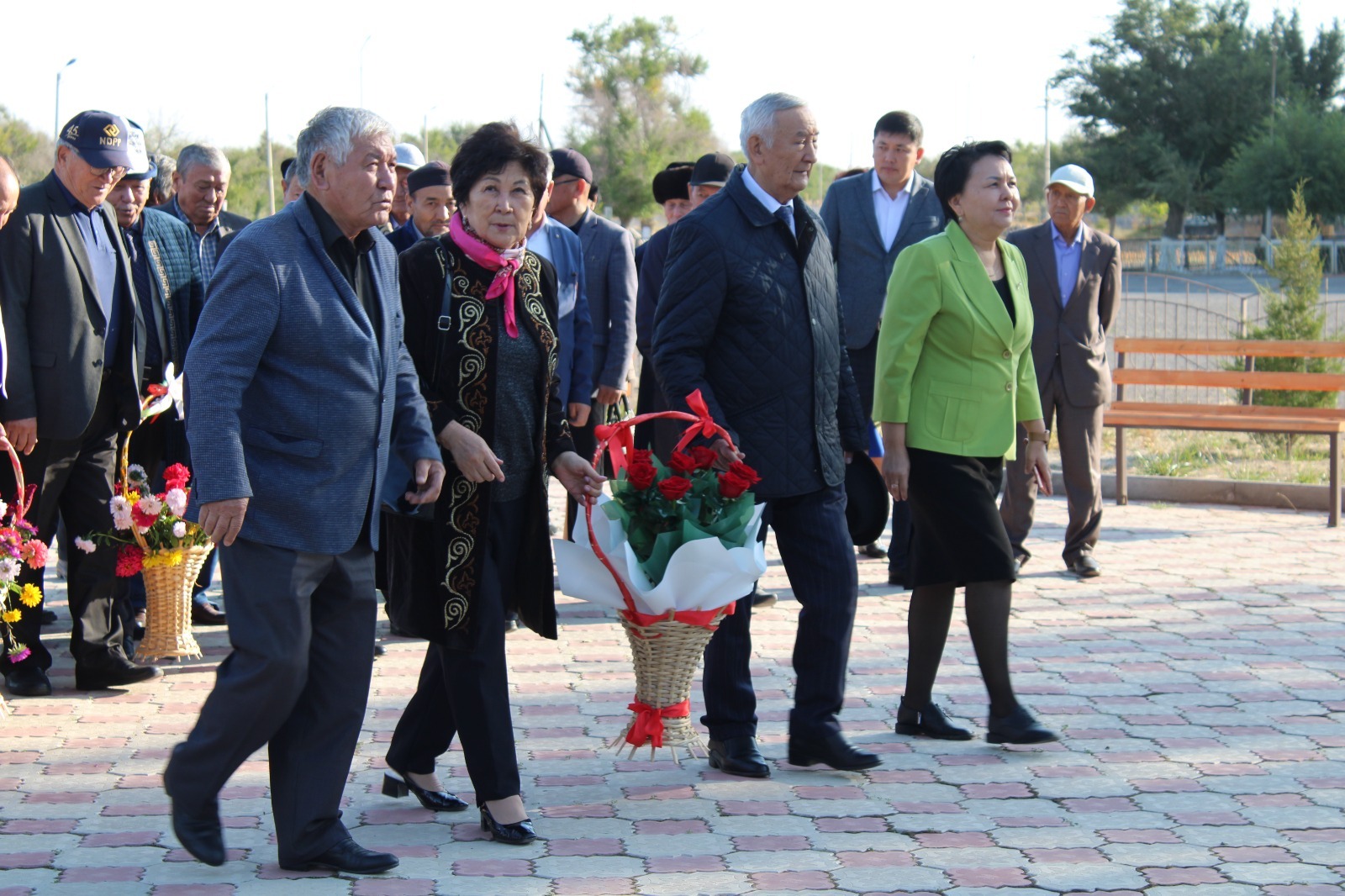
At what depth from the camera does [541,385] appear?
425cm

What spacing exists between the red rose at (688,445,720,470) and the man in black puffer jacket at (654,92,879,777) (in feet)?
0.50

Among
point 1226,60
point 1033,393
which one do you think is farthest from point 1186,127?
point 1033,393

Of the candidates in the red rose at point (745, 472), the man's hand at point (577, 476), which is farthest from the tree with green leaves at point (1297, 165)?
the man's hand at point (577, 476)

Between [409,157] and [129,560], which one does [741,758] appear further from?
[409,157]

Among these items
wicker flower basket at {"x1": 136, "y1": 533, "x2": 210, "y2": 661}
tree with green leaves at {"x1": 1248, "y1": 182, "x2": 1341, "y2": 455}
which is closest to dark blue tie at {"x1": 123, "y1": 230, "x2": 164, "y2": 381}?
wicker flower basket at {"x1": 136, "y1": 533, "x2": 210, "y2": 661}

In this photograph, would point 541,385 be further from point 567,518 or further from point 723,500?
point 567,518

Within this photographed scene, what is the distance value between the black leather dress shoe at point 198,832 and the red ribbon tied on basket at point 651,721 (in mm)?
1310

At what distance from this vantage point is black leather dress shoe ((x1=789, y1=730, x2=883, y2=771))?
4.77 metres

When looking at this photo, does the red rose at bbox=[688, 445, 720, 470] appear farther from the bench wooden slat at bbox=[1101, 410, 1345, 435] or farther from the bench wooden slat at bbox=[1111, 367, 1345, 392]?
the bench wooden slat at bbox=[1111, 367, 1345, 392]

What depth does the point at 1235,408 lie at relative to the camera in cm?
1081

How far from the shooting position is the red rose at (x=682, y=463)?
457cm

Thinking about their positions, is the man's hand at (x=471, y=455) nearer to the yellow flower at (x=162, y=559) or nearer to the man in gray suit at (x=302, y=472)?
the man in gray suit at (x=302, y=472)

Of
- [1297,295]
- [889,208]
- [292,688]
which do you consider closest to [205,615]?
[292,688]

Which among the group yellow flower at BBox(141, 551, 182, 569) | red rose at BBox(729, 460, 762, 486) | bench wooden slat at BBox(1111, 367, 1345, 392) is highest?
red rose at BBox(729, 460, 762, 486)
